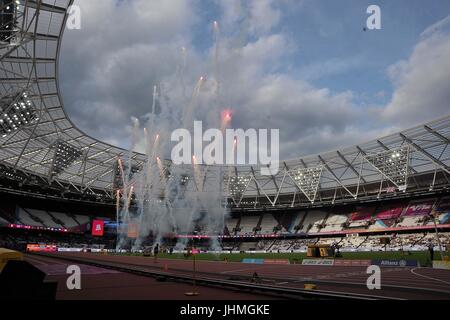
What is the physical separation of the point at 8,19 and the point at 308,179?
68962mm

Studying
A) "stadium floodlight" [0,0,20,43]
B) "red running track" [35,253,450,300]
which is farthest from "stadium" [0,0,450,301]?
"red running track" [35,253,450,300]

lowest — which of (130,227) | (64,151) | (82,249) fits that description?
(82,249)

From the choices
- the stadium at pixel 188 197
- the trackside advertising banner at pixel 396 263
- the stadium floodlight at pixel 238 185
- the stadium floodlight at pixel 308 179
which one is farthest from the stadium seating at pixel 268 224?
the trackside advertising banner at pixel 396 263

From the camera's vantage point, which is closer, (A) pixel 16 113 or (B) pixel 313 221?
(A) pixel 16 113

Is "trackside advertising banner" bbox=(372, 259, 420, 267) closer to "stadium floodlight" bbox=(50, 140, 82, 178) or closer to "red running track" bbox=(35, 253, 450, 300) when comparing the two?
"red running track" bbox=(35, 253, 450, 300)

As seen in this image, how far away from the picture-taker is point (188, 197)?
9862 cm

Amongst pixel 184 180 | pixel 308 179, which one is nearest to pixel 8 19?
pixel 184 180

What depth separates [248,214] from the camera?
105 meters

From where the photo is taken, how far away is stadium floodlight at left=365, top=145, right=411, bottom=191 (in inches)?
2554

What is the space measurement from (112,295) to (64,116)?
49736mm

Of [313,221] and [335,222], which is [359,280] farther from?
[313,221]

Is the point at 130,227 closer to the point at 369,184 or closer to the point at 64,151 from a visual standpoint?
the point at 64,151

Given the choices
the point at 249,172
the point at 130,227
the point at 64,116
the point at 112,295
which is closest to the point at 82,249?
the point at 130,227

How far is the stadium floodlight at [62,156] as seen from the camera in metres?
66.4
